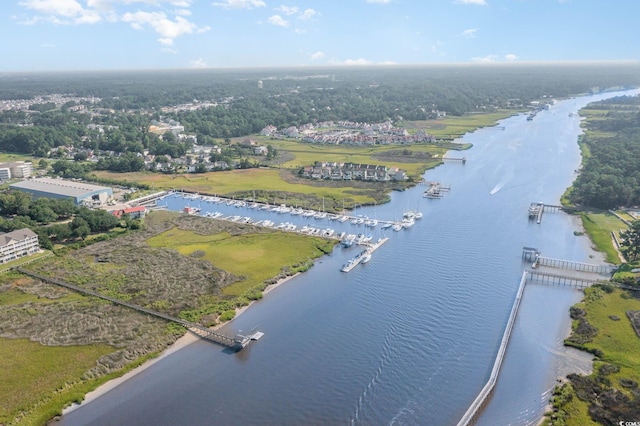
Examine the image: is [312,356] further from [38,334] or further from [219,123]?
[219,123]

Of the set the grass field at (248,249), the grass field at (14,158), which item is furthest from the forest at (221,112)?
the grass field at (248,249)

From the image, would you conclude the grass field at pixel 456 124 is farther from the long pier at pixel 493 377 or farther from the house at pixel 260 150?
the long pier at pixel 493 377

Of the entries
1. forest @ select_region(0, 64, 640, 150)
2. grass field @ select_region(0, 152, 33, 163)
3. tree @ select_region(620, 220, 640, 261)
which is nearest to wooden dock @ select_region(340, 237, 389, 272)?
tree @ select_region(620, 220, 640, 261)

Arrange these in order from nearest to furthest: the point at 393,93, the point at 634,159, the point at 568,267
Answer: the point at 568,267, the point at 634,159, the point at 393,93

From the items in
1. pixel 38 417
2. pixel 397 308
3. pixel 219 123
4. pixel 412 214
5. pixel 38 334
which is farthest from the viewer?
pixel 219 123

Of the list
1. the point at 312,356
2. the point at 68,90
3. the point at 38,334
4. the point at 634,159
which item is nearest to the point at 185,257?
the point at 38,334

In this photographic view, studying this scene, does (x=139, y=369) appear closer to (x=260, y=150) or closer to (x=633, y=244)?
(x=633, y=244)
